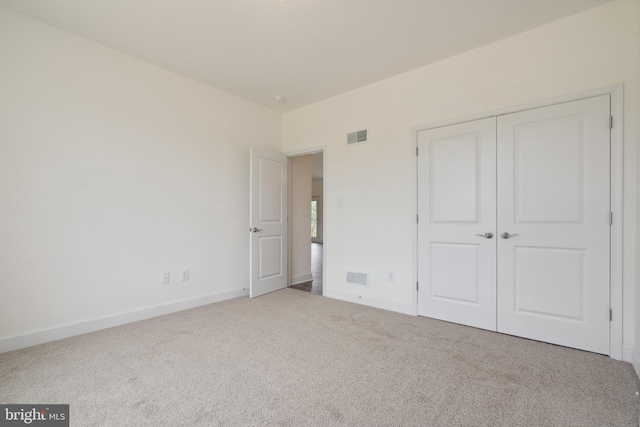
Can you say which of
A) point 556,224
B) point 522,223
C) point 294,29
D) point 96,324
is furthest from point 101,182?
point 556,224

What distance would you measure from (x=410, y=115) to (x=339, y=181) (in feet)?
4.00

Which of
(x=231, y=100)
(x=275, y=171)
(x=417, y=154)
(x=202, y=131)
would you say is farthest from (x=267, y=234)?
(x=417, y=154)

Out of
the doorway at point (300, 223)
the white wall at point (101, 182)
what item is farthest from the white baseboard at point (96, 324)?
the doorway at point (300, 223)

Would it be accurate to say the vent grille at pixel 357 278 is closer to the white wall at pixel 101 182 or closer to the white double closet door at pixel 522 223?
the white double closet door at pixel 522 223

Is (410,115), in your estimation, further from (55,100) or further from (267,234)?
(55,100)

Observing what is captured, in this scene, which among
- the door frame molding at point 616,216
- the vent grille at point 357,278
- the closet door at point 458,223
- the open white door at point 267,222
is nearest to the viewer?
the door frame molding at point 616,216

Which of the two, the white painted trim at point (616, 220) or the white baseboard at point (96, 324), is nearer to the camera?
the white painted trim at point (616, 220)

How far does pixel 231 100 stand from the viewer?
3.96 m

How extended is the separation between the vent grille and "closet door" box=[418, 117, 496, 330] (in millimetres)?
696

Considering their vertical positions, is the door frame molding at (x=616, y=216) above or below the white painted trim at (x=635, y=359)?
above

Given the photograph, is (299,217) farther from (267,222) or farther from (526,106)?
(526,106)

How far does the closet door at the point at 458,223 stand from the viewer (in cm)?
278

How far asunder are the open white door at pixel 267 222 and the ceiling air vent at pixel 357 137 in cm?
119

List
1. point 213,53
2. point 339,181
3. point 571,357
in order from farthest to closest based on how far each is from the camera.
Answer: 1. point 339,181
2. point 213,53
3. point 571,357
